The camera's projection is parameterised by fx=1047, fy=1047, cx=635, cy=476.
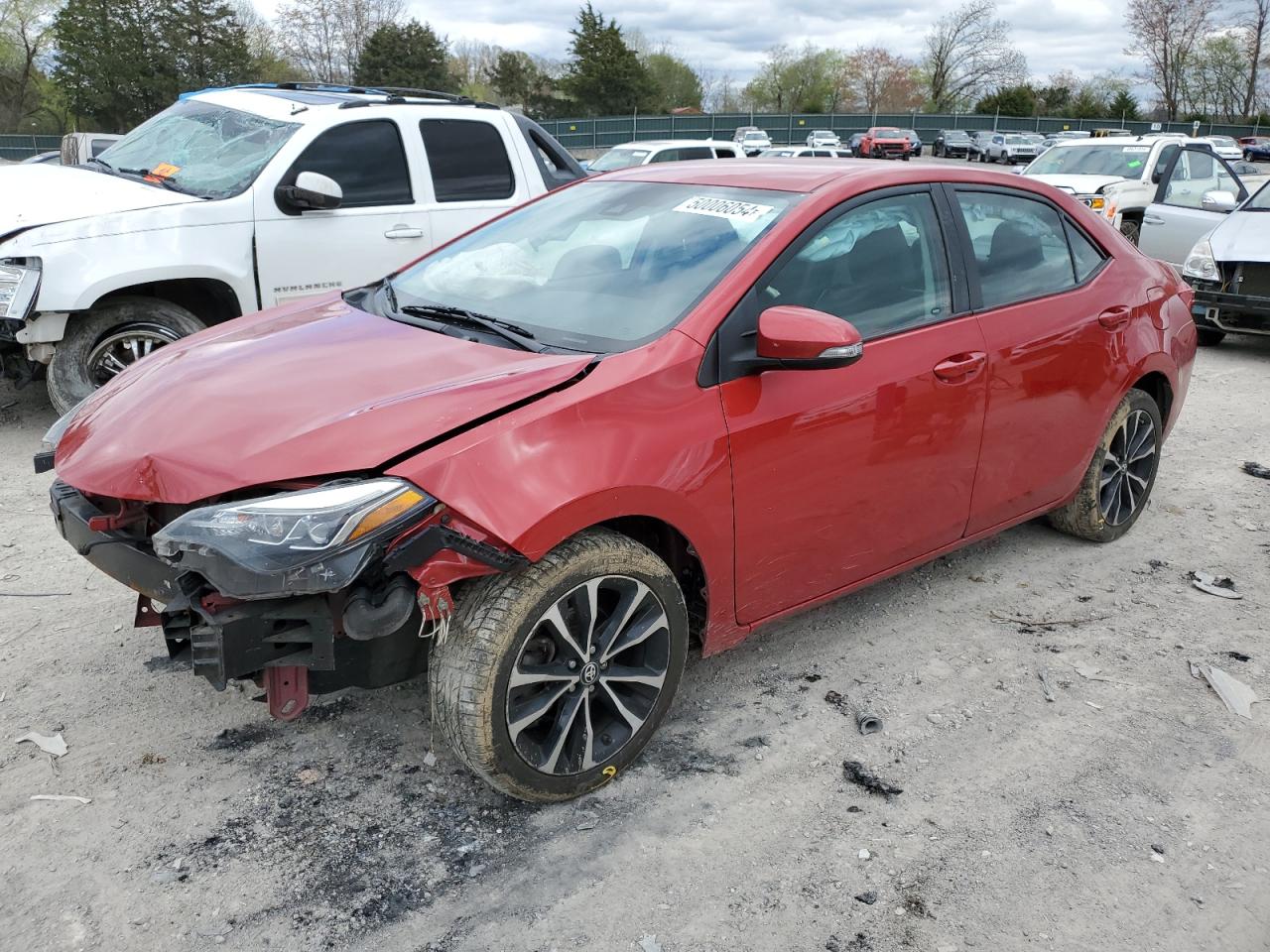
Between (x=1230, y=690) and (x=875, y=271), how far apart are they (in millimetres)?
1941

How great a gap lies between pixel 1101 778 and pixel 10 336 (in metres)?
5.61

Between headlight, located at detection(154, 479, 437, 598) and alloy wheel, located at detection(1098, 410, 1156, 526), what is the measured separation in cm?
348

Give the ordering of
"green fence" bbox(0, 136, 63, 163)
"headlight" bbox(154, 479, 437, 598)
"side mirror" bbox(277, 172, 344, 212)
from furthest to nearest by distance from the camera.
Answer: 1. "green fence" bbox(0, 136, 63, 163)
2. "side mirror" bbox(277, 172, 344, 212)
3. "headlight" bbox(154, 479, 437, 598)

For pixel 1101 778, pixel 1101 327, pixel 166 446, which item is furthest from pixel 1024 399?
pixel 166 446

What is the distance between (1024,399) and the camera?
13.1 feet

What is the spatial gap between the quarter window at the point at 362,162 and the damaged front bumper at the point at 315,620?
4.38 metres

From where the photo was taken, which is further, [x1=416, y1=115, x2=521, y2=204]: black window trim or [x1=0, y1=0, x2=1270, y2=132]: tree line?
[x1=0, y1=0, x2=1270, y2=132]: tree line

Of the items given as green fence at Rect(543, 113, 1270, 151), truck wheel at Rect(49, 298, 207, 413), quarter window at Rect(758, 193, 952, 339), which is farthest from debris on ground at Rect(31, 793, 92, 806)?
green fence at Rect(543, 113, 1270, 151)

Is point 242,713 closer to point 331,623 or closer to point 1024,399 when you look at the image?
point 331,623

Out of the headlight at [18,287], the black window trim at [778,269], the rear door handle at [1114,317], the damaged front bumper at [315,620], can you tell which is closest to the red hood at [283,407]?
the damaged front bumper at [315,620]

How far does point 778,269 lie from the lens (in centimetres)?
325

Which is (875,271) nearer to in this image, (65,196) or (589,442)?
(589,442)

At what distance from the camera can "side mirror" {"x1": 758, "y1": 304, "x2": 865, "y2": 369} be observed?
2.96 m

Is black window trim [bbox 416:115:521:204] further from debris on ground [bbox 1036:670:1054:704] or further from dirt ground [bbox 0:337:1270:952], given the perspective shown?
debris on ground [bbox 1036:670:1054:704]
